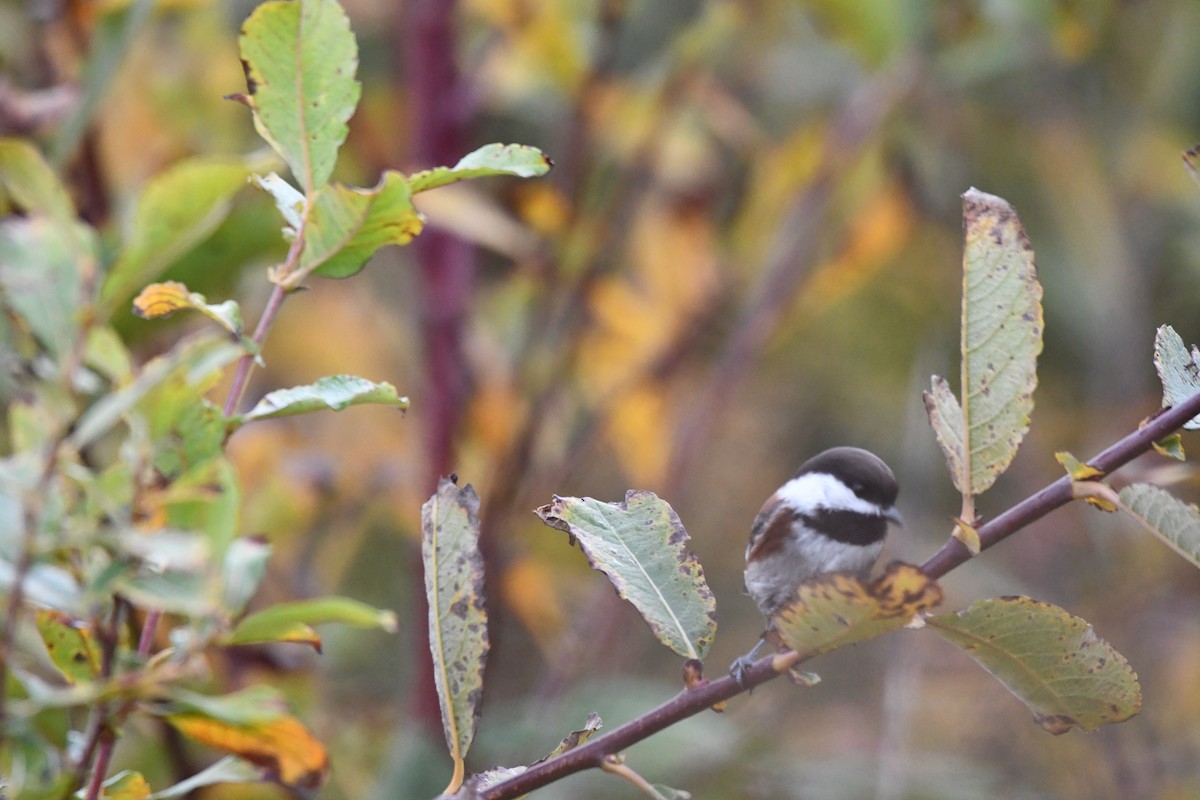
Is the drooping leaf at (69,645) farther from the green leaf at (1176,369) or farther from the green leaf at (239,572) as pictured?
the green leaf at (1176,369)

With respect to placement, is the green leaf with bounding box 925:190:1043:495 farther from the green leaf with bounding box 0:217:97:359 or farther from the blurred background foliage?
the blurred background foliage

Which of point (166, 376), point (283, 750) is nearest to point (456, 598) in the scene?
point (283, 750)

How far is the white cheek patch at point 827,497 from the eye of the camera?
1213 millimetres

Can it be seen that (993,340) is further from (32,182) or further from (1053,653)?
(32,182)

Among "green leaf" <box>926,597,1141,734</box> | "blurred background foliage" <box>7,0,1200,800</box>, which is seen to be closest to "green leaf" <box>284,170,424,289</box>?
"green leaf" <box>926,597,1141,734</box>

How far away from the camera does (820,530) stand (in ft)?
4.00

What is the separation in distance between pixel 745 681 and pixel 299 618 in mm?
232

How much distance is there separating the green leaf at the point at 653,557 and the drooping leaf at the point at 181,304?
0.19 metres

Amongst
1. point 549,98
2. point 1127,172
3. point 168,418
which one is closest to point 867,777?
point 549,98

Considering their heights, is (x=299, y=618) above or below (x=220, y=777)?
→ above

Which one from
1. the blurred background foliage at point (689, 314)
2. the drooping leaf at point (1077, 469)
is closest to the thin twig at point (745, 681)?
the drooping leaf at point (1077, 469)

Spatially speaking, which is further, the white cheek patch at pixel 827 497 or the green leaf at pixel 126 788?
the white cheek patch at pixel 827 497

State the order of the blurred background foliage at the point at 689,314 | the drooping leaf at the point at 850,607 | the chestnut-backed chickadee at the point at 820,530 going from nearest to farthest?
the drooping leaf at the point at 850,607
the chestnut-backed chickadee at the point at 820,530
the blurred background foliage at the point at 689,314

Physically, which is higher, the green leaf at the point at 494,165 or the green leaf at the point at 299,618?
the green leaf at the point at 494,165
